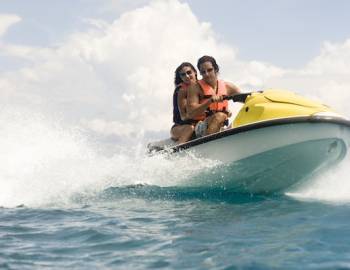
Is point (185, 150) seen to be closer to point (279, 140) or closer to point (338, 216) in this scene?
point (279, 140)

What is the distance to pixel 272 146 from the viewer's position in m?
6.08

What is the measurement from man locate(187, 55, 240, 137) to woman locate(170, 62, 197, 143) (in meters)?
0.21

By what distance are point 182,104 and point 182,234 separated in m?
3.19

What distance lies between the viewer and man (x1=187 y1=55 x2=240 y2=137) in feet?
22.0

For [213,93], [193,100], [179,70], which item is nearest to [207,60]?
[213,93]

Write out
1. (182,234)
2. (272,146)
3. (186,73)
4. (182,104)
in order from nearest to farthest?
(182,234) < (272,146) < (182,104) < (186,73)

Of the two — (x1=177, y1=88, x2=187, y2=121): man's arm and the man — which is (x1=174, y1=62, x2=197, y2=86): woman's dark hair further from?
the man

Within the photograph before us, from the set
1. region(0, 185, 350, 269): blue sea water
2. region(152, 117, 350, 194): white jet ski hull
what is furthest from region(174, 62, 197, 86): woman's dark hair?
region(0, 185, 350, 269): blue sea water

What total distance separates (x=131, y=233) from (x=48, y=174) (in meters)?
3.80

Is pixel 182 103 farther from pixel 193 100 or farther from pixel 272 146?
pixel 272 146

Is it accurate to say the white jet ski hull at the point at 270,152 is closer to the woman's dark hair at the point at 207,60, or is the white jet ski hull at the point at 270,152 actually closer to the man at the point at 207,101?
the man at the point at 207,101

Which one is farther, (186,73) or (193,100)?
(186,73)

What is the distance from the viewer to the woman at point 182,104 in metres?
7.12

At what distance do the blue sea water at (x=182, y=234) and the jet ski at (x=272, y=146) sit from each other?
27cm
